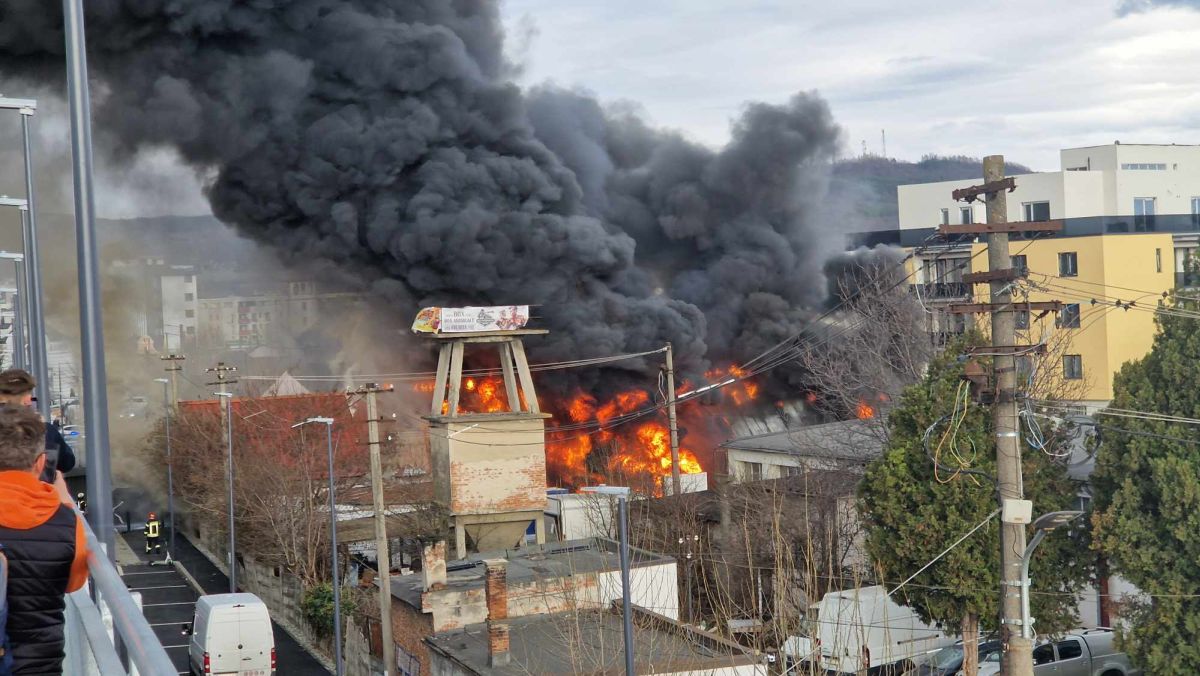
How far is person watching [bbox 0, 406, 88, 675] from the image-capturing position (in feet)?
15.1

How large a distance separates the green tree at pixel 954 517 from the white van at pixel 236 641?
35.7 feet

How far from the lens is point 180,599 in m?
34.7

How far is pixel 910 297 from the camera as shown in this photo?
42.1 metres

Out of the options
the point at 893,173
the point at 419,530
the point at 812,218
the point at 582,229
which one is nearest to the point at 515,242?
the point at 582,229

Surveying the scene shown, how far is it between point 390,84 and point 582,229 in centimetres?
831

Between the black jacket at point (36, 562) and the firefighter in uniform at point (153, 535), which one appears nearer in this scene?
the black jacket at point (36, 562)

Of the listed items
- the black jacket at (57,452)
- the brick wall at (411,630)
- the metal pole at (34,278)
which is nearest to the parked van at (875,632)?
the brick wall at (411,630)

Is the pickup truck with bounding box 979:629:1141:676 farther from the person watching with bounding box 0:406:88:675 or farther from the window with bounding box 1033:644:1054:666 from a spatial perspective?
the person watching with bounding box 0:406:88:675

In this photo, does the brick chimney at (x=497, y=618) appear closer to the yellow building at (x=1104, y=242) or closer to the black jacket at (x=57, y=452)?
the black jacket at (x=57, y=452)

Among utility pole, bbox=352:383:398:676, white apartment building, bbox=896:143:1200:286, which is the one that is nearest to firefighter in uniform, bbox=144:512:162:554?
utility pole, bbox=352:383:398:676

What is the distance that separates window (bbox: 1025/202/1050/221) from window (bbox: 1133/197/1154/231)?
3543 mm

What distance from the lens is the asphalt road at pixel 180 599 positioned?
2888cm

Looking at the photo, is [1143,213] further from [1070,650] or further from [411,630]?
[411,630]

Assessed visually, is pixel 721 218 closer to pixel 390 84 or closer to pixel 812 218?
pixel 812 218
